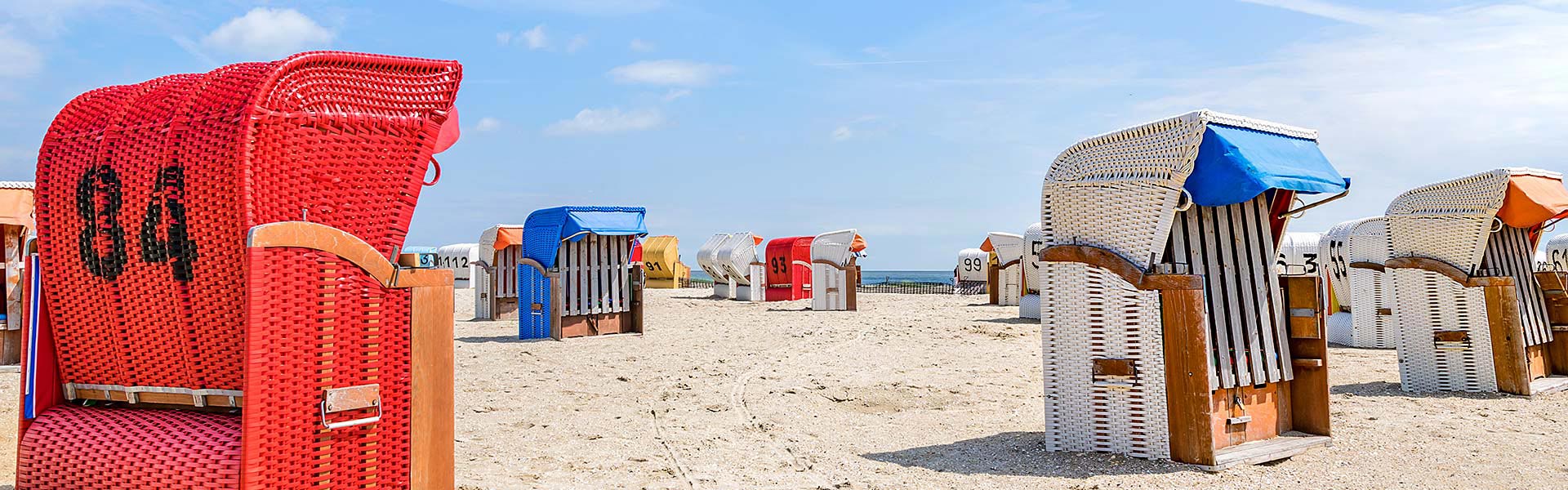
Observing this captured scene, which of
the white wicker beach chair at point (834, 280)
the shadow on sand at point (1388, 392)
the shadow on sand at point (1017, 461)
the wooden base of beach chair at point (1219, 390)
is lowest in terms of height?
the shadow on sand at point (1017, 461)

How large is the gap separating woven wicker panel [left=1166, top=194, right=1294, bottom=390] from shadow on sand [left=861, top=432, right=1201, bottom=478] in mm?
695

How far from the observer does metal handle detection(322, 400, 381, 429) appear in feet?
11.8

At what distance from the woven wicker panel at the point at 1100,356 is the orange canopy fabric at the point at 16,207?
35.4 ft

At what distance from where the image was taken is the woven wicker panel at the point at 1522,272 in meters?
9.27

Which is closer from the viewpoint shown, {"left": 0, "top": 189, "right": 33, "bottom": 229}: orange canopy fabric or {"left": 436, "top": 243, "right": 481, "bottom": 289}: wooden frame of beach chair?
{"left": 0, "top": 189, "right": 33, "bottom": 229}: orange canopy fabric

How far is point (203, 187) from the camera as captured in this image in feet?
11.8

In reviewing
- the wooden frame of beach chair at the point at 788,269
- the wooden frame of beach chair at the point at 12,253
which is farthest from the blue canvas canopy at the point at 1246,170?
the wooden frame of beach chair at the point at 788,269

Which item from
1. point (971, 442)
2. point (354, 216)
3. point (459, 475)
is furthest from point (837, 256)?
point (354, 216)

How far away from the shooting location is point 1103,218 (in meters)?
6.01

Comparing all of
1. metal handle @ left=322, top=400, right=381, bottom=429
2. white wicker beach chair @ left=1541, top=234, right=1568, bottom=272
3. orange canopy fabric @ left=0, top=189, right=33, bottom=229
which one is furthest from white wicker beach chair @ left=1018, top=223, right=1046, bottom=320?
metal handle @ left=322, top=400, right=381, bottom=429

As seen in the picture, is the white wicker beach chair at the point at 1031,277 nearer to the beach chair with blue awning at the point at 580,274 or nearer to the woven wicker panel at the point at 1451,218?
the beach chair with blue awning at the point at 580,274

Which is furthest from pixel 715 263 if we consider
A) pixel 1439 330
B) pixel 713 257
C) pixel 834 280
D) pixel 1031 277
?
pixel 1439 330

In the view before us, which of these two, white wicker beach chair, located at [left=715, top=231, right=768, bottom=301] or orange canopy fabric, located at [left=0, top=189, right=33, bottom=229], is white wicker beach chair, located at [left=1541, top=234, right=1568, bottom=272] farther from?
orange canopy fabric, located at [left=0, top=189, right=33, bottom=229]

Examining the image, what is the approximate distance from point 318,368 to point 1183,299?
14.8ft
